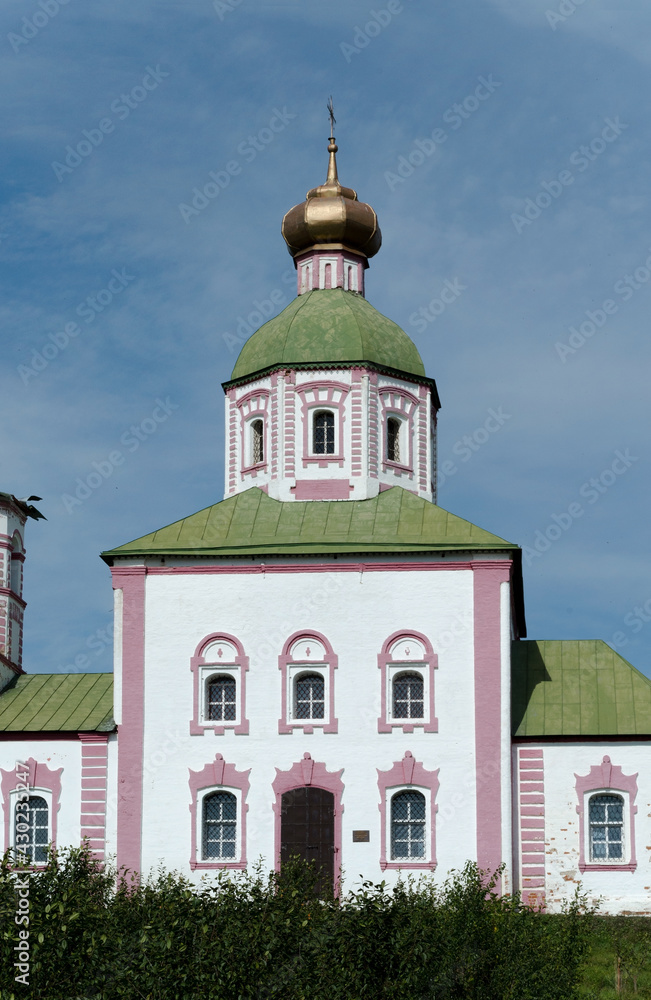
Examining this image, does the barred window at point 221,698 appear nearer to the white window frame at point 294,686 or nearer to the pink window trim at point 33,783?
the white window frame at point 294,686

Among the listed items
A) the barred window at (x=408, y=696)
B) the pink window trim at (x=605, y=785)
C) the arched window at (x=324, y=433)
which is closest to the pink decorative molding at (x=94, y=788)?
the barred window at (x=408, y=696)

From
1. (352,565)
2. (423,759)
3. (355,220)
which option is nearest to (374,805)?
(423,759)

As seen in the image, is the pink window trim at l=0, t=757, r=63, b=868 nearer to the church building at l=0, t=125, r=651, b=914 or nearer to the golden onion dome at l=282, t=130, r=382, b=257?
the church building at l=0, t=125, r=651, b=914

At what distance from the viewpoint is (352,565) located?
2906cm

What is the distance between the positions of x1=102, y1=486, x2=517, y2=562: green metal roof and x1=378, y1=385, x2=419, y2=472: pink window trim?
0.72 metres

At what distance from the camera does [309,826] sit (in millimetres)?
27875

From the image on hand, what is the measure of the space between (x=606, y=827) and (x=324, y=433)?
9.17 meters

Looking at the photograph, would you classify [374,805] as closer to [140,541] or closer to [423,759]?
[423,759]

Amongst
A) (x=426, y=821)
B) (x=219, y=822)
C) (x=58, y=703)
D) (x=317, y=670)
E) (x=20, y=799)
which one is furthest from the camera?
(x=58, y=703)

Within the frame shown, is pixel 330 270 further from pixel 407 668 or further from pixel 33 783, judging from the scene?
pixel 33 783

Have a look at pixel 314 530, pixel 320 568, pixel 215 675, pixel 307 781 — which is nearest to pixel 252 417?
pixel 314 530

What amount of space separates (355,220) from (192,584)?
9.59 m

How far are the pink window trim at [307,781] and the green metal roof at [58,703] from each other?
330 centimetres

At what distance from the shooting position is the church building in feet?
91.6
